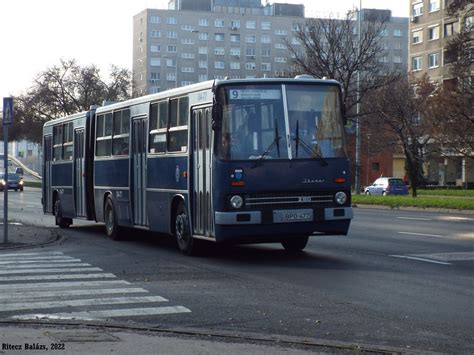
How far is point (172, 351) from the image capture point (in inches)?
271

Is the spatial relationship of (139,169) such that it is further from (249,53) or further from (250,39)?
(249,53)

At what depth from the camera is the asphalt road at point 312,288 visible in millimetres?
7973

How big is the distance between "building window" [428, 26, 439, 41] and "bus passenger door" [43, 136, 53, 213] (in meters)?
70.6

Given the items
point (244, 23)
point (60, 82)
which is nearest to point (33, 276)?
point (60, 82)

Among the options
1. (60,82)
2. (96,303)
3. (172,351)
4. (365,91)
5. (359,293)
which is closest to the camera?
(172,351)

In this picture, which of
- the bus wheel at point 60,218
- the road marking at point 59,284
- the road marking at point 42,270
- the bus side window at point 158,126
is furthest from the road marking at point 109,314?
the bus wheel at point 60,218

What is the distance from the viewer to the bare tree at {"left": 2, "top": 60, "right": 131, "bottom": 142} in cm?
7900

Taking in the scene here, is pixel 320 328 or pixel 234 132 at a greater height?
pixel 234 132

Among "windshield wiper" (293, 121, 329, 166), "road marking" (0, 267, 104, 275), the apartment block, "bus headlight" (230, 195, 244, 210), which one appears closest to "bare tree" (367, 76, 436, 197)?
"windshield wiper" (293, 121, 329, 166)

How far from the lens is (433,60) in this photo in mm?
89625

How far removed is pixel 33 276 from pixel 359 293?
15.8ft

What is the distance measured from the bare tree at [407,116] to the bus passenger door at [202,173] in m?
32.5

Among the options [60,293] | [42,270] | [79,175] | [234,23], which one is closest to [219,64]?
[234,23]

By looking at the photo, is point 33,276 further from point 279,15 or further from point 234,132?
point 279,15
